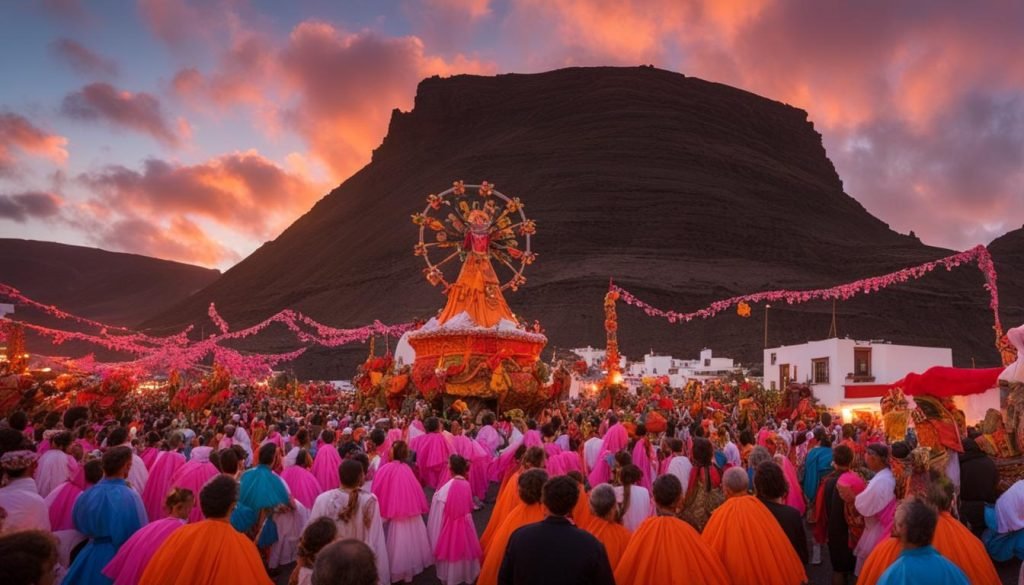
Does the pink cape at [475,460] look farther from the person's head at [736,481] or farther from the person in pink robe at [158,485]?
the person's head at [736,481]

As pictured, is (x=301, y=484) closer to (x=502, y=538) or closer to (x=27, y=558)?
(x=502, y=538)

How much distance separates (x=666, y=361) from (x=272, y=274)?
112 m

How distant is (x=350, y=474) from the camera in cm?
657

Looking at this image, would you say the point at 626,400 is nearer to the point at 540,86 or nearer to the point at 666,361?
the point at 666,361

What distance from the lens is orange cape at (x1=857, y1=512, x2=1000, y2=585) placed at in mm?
5121

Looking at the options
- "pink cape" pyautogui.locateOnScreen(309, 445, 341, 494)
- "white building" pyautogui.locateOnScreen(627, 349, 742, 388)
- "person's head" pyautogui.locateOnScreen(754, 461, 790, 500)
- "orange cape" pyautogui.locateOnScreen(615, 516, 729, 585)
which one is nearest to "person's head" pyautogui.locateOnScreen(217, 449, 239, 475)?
"pink cape" pyautogui.locateOnScreen(309, 445, 341, 494)

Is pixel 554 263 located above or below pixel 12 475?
above

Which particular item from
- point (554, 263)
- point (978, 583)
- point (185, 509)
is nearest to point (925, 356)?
point (978, 583)

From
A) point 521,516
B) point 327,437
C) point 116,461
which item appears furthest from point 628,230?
point 116,461

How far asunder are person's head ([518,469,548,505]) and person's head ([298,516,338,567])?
1856 millimetres

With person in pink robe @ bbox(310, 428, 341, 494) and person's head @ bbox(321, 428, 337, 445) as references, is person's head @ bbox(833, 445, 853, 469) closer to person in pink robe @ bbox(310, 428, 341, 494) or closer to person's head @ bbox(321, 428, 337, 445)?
person in pink robe @ bbox(310, 428, 341, 494)

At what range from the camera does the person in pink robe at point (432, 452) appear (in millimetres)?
12172

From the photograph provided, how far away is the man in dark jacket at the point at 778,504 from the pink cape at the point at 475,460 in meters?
7.19

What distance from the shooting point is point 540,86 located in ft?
624
